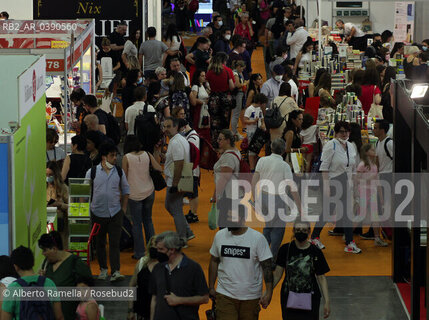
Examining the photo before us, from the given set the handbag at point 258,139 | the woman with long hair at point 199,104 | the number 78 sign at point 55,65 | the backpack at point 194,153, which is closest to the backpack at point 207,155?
the backpack at point 194,153

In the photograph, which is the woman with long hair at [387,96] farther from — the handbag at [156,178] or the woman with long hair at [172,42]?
the woman with long hair at [172,42]

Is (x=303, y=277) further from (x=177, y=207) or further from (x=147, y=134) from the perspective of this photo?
(x=147, y=134)

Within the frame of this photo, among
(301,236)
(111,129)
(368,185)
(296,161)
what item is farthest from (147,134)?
(301,236)

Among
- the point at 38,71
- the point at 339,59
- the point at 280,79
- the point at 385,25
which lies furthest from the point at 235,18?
the point at 38,71

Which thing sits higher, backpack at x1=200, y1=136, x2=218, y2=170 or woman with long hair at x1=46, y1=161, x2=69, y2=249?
backpack at x1=200, y1=136, x2=218, y2=170

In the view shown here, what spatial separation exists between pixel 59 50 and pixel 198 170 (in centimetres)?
235

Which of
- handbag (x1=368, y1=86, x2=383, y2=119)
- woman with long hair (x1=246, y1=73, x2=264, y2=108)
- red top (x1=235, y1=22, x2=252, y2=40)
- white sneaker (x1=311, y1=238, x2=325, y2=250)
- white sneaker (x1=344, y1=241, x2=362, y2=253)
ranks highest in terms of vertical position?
red top (x1=235, y1=22, x2=252, y2=40)

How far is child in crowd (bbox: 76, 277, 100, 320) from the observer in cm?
638

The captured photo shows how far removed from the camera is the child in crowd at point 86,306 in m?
6.38

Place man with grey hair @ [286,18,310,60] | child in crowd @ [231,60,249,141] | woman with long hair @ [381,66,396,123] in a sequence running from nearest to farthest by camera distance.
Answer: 1. woman with long hair @ [381,66,396,123]
2. child in crowd @ [231,60,249,141]
3. man with grey hair @ [286,18,310,60]

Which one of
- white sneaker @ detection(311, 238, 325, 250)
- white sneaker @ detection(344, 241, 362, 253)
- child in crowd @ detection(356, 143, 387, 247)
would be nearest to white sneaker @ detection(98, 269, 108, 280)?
white sneaker @ detection(311, 238, 325, 250)

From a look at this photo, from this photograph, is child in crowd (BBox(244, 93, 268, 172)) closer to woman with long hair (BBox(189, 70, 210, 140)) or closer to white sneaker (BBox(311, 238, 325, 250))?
woman with long hair (BBox(189, 70, 210, 140))

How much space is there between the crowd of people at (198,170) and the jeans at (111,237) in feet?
0.04

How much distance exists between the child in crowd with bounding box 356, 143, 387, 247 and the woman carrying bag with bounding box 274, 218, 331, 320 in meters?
3.25
